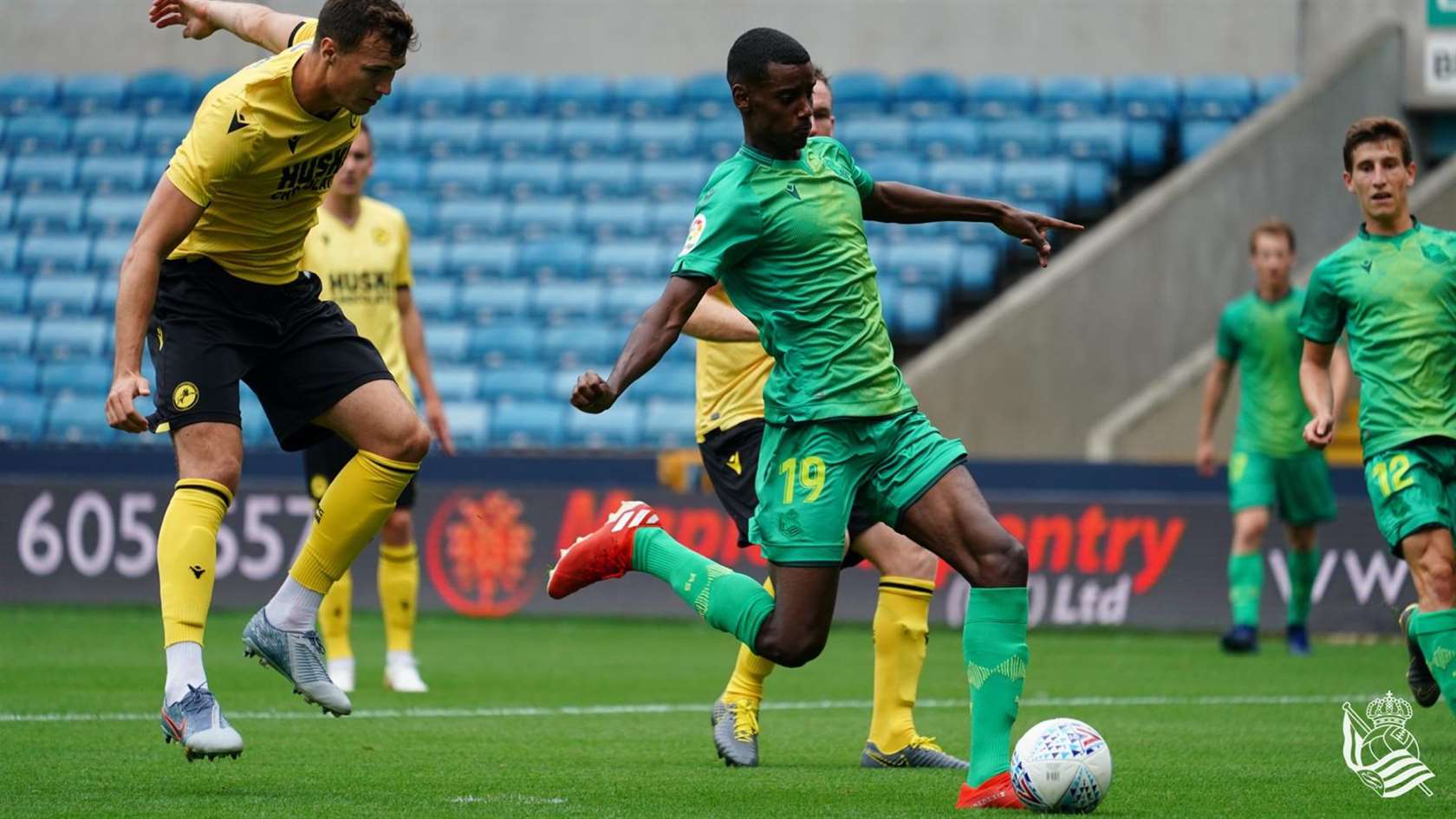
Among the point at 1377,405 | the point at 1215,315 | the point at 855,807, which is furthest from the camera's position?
the point at 1215,315

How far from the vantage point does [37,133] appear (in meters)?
21.6

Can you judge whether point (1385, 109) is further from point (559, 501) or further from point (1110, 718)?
point (1110, 718)

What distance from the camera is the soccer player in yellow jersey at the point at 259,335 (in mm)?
6059

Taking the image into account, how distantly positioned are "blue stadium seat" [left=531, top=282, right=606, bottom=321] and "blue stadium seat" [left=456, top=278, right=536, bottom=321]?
11 centimetres

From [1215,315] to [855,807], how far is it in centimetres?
1359

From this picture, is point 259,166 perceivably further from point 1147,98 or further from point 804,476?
point 1147,98

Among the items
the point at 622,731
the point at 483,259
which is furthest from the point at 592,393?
the point at 483,259

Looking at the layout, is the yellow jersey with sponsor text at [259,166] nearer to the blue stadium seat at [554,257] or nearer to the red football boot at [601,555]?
the red football boot at [601,555]

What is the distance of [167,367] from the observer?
6324 millimetres

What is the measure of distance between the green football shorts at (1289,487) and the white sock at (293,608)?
7.53 m

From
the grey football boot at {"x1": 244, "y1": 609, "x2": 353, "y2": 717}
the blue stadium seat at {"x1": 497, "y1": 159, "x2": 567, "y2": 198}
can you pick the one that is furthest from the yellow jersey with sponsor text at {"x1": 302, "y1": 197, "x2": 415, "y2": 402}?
the blue stadium seat at {"x1": 497, "y1": 159, "x2": 567, "y2": 198}

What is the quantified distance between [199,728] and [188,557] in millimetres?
573

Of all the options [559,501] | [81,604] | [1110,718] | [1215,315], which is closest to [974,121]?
[1215,315]

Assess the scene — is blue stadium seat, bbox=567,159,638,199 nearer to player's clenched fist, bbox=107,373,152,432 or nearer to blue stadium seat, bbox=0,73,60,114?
blue stadium seat, bbox=0,73,60,114
